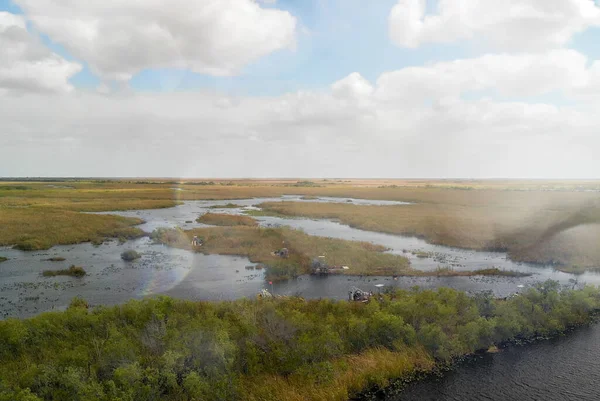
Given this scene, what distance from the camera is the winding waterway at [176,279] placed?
2548cm

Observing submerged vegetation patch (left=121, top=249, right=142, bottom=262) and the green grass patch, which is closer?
the green grass patch

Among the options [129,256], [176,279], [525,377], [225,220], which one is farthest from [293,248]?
[525,377]

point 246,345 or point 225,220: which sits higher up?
point 225,220

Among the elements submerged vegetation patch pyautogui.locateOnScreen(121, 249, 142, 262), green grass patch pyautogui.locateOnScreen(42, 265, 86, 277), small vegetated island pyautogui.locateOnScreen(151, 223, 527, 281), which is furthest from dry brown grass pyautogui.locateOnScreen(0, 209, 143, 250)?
green grass patch pyautogui.locateOnScreen(42, 265, 86, 277)

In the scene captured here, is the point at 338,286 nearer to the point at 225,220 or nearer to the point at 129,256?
the point at 129,256

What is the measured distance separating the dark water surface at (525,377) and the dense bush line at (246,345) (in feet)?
3.48

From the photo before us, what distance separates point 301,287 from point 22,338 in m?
17.1

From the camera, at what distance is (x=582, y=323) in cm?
2167

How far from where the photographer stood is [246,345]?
1571 centimetres

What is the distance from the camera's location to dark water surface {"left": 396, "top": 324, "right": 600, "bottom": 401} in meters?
14.9

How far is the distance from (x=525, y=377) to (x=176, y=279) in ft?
78.2

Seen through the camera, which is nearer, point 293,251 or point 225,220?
point 293,251

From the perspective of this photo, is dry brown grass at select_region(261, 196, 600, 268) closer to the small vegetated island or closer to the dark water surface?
the small vegetated island

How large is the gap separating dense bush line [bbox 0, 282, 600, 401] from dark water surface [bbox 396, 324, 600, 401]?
3.48 ft
